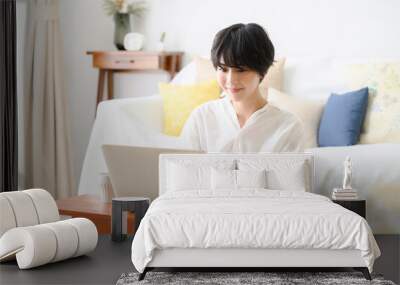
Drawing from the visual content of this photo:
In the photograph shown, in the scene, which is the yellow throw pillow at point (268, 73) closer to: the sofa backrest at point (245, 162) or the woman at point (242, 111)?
the woman at point (242, 111)

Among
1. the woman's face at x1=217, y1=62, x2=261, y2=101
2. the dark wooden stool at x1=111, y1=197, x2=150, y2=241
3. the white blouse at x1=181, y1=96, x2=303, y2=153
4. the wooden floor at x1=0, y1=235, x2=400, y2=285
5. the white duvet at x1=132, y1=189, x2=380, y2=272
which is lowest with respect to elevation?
the wooden floor at x1=0, y1=235, x2=400, y2=285

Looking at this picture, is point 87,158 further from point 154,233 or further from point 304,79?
point 154,233

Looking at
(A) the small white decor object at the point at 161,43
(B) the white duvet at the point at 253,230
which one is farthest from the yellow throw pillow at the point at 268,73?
(B) the white duvet at the point at 253,230

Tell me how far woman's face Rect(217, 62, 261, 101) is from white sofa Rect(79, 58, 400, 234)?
65cm

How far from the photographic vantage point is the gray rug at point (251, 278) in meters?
3.15

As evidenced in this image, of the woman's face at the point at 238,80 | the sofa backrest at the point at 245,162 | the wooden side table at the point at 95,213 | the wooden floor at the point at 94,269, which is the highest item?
the woman's face at the point at 238,80

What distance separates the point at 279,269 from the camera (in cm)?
340

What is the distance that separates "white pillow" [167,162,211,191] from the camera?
3750 millimetres

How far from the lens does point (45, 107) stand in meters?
6.25

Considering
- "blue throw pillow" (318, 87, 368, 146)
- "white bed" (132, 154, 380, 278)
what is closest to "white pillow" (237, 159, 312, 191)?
"white bed" (132, 154, 380, 278)

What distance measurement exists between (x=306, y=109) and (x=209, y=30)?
4.96 ft

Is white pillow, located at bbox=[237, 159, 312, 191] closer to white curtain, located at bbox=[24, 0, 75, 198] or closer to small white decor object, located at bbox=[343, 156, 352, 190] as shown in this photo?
small white decor object, located at bbox=[343, 156, 352, 190]

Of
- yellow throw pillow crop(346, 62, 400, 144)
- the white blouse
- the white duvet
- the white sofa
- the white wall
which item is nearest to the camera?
the white duvet

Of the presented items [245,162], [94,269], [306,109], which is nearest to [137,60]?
[306,109]
